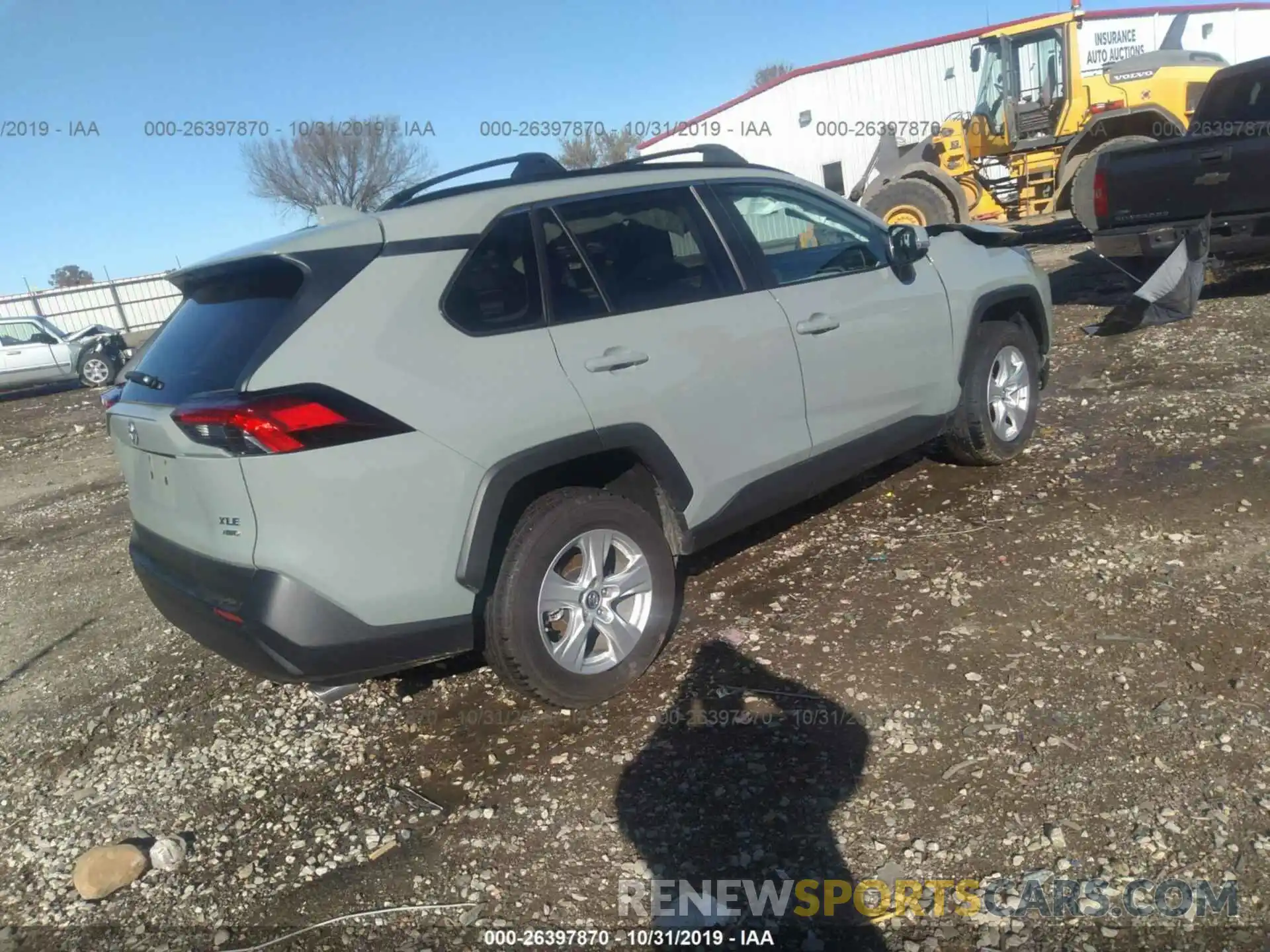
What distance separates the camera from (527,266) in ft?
10.5

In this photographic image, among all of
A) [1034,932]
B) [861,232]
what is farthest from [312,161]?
[1034,932]

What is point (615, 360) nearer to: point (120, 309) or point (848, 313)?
point (848, 313)

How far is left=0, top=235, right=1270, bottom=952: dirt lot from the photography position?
99.3 inches

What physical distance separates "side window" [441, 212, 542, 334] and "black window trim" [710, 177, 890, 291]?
1.01 m

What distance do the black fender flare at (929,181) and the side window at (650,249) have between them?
454 inches

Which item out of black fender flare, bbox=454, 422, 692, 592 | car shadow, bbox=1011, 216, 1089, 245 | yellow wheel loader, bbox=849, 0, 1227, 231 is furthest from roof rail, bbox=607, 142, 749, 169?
car shadow, bbox=1011, 216, 1089, 245

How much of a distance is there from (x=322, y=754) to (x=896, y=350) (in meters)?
3.02

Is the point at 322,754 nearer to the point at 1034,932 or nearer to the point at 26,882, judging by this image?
the point at 26,882

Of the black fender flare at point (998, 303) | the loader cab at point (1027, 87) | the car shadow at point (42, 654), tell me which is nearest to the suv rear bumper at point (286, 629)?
the car shadow at point (42, 654)

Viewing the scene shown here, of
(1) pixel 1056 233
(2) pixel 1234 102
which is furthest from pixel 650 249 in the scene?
(1) pixel 1056 233

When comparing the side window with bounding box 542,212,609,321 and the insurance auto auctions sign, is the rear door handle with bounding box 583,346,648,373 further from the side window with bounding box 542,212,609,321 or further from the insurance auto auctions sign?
the insurance auto auctions sign

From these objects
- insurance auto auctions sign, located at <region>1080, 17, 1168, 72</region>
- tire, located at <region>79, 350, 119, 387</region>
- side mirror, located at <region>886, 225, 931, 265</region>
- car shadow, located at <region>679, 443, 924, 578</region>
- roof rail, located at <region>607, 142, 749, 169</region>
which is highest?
insurance auto auctions sign, located at <region>1080, 17, 1168, 72</region>

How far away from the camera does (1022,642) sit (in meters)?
3.43

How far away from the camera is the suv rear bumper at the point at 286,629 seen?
107 inches
